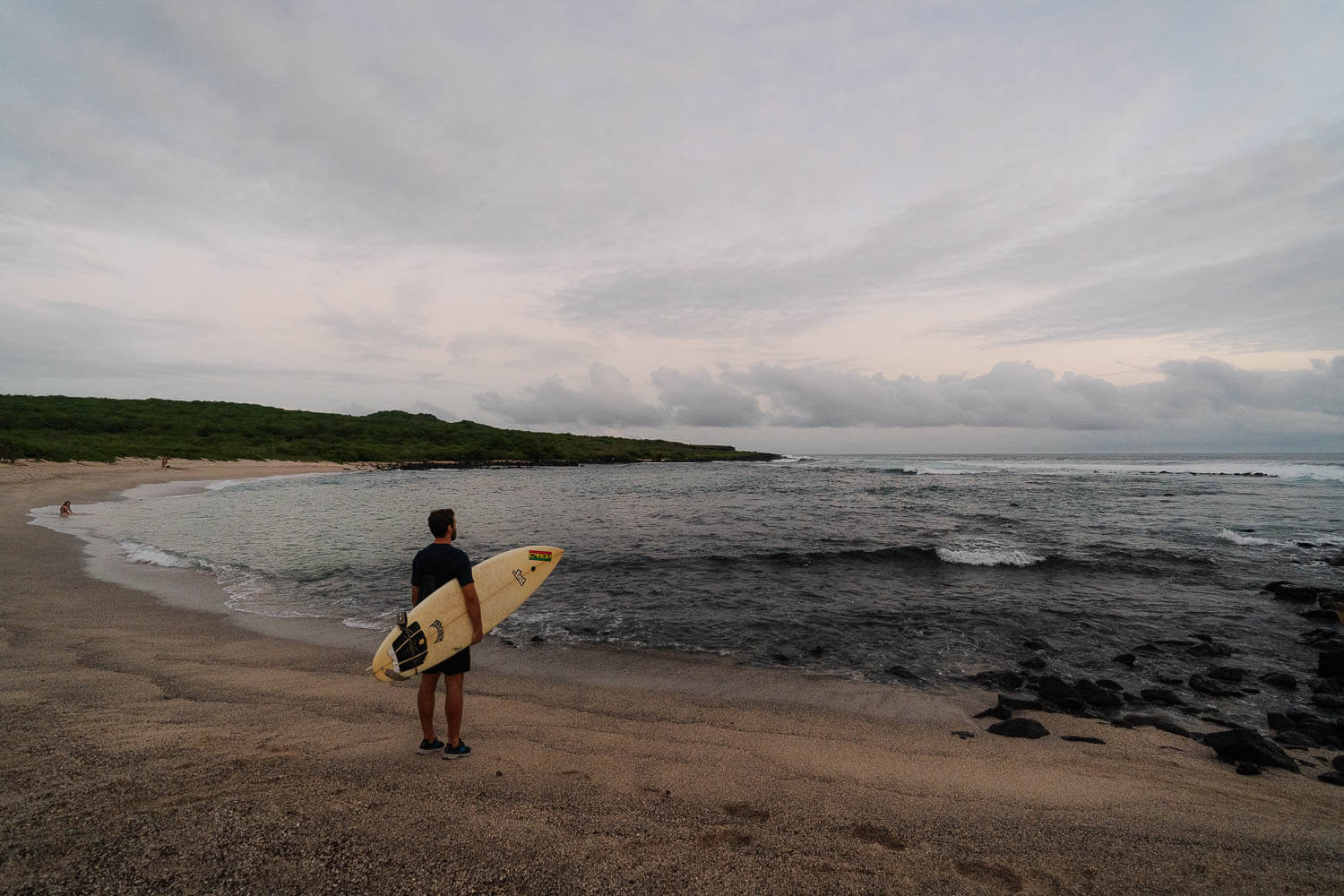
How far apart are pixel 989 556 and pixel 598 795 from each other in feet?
58.1

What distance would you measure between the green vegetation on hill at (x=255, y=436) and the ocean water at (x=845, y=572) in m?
39.5

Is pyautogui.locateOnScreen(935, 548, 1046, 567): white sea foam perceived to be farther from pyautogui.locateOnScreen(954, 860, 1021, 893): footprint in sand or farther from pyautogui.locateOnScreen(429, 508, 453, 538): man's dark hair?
pyautogui.locateOnScreen(429, 508, 453, 538): man's dark hair

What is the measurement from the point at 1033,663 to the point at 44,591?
20.0m

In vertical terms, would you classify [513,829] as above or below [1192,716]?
above

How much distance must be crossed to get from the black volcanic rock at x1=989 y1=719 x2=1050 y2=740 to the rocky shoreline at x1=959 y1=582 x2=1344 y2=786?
11mm

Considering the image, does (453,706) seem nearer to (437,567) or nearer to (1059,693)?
(437,567)

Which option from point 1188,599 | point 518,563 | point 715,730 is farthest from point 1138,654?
point 518,563

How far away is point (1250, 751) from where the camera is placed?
20.6 ft

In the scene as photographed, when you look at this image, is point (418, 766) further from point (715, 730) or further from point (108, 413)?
point (108, 413)

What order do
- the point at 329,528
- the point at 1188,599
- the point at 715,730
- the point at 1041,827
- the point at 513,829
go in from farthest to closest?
1. the point at 329,528
2. the point at 1188,599
3. the point at 715,730
4. the point at 1041,827
5. the point at 513,829

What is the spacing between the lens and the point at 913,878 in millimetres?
4074

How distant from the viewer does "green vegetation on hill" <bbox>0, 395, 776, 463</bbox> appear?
62.4 metres

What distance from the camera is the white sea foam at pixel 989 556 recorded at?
58.4 feet

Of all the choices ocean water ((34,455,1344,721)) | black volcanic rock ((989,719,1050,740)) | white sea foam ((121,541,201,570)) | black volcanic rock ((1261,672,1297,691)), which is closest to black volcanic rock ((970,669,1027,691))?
ocean water ((34,455,1344,721))
